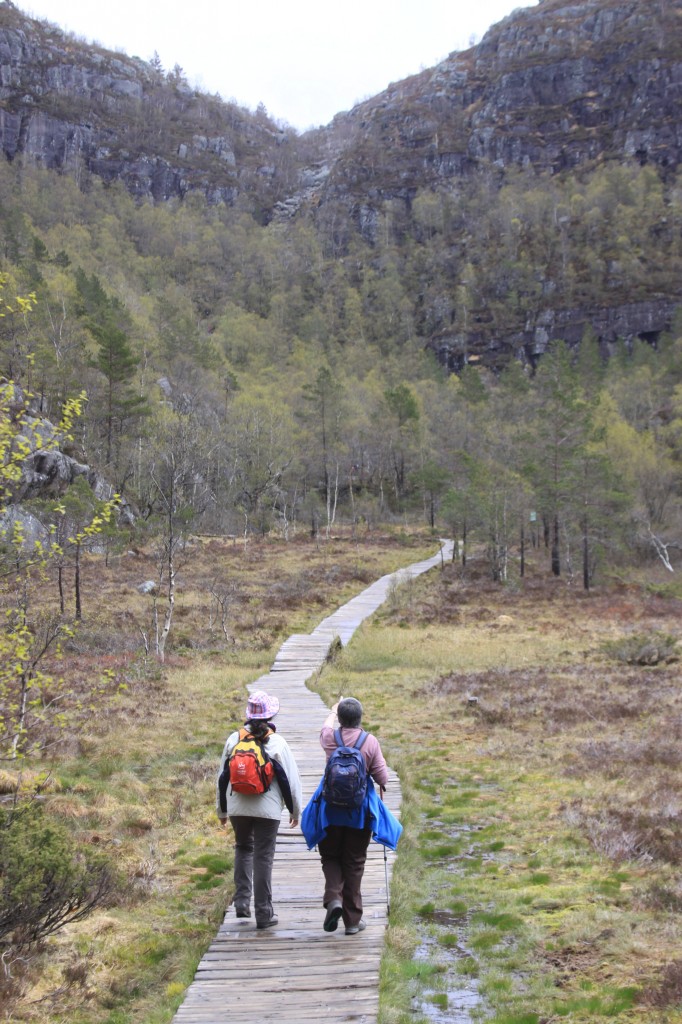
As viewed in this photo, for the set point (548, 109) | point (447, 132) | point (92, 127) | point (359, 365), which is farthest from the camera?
point (92, 127)

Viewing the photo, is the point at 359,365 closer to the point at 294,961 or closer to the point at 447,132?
the point at 447,132

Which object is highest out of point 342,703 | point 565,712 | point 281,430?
point 281,430

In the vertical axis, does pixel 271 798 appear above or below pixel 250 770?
below

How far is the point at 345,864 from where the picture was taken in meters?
5.67

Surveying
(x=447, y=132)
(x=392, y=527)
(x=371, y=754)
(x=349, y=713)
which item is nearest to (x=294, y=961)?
(x=371, y=754)

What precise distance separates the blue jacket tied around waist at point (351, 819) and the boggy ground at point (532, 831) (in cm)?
99

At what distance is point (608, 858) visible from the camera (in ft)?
Answer: 25.3

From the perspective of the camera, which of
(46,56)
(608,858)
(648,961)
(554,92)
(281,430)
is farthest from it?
(46,56)

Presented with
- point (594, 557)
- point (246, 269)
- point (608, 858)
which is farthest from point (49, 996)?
point (246, 269)

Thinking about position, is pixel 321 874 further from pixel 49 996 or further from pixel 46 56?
pixel 46 56

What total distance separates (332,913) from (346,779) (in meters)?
1.19

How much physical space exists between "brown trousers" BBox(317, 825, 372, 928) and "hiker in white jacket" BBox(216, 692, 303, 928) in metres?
0.34

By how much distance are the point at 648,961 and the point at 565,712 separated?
9.44 metres

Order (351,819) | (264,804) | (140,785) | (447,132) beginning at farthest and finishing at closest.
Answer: (447,132) < (140,785) < (264,804) < (351,819)
